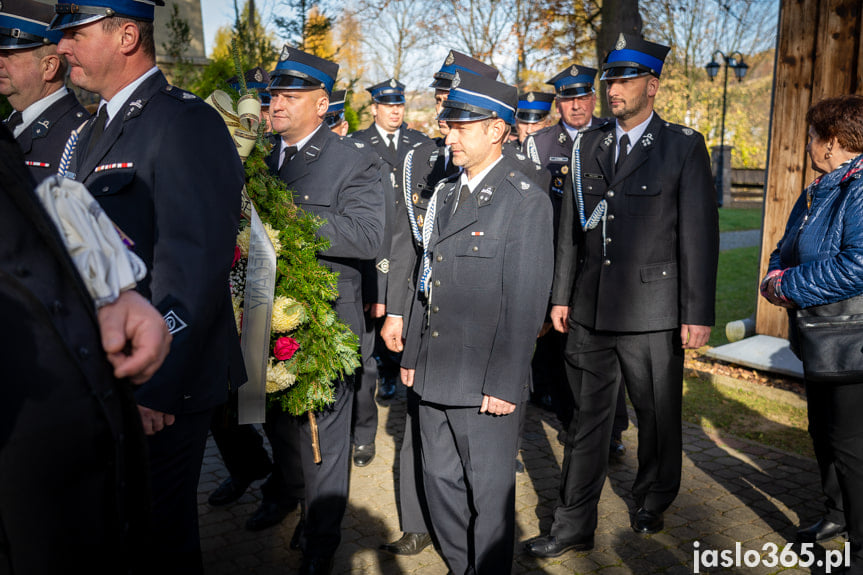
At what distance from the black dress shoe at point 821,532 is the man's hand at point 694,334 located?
1160 mm

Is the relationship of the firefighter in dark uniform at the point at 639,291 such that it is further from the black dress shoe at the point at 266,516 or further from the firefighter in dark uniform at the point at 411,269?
the black dress shoe at the point at 266,516

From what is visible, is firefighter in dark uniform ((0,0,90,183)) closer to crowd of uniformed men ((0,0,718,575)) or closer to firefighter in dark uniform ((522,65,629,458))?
crowd of uniformed men ((0,0,718,575))

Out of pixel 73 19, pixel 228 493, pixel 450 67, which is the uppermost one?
pixel 450 67

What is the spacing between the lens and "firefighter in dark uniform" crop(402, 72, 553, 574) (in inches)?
124

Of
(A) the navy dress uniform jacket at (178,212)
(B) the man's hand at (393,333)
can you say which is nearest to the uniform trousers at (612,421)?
(B) the man's hand at (393,333)

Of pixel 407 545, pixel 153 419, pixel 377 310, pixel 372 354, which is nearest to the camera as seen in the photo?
pixel 153 419

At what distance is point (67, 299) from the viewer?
140 cm

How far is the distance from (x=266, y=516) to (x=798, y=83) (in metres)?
6.11

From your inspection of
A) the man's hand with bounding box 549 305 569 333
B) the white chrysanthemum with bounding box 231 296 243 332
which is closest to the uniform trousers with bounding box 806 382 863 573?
the man's hand with bounding box 549 305 569 333

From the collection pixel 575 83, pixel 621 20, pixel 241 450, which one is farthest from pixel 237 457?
pixel 621 20

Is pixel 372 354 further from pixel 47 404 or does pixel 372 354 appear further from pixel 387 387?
pixel 47 404

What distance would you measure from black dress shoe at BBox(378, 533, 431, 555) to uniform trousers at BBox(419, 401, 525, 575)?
492mm

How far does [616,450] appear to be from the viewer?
5234mm

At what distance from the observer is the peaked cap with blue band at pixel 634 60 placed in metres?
4.04
